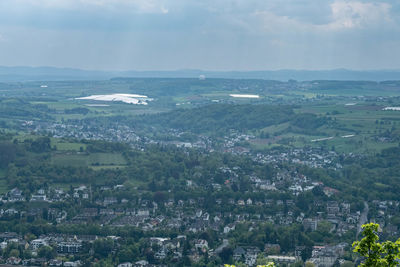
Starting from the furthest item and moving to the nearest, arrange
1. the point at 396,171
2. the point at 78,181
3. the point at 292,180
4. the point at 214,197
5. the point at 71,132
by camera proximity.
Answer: the point at 71,132
the point at 396,171
the point at 292,180
the point at 78,181
the point at 214,197

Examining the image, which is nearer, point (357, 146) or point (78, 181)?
point (78, 181)

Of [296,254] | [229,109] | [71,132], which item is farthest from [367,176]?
[229,109]

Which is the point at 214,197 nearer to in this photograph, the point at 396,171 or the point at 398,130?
the point at 396,171

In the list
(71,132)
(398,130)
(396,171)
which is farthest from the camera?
(71,132)

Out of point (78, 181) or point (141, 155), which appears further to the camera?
point (141, 155)

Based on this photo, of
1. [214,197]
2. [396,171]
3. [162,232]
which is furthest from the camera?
[396,171]

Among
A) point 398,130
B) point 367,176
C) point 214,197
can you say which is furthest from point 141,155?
point 398,130

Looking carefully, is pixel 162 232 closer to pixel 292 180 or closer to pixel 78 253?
pixel 78 253

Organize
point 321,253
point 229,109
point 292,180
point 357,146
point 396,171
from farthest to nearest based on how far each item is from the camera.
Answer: point 229,109 < point 357,146 < point 396,171 < point 292,180 < point 321,253
